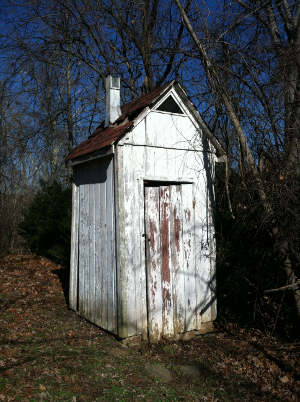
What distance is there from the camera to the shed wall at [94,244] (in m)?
5.46

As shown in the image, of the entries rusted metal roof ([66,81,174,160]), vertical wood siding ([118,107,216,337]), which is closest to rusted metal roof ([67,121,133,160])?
rusted metal roof ([66,81,174,160])

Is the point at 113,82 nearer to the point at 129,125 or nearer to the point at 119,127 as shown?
the point at 119,127

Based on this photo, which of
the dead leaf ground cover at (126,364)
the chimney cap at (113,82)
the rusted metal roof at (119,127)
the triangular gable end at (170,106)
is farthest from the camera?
the chimney cap at (113,82)

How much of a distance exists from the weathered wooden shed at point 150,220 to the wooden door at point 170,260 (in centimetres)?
1

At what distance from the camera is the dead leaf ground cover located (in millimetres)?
4094

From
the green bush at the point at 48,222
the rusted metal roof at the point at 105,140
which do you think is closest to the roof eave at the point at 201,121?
the rusted metal roof at the point at 105,140

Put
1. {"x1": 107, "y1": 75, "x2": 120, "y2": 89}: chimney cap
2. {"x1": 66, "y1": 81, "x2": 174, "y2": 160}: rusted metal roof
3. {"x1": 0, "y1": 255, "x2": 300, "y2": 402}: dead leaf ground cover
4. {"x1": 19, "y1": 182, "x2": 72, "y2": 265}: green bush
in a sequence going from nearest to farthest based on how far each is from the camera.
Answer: {"x1": 0, "y1": 255, "x2": 300, "y2": 402}: dead leaf ground cover, {"x1": 66, "y1": 81, "x2": 174, "y2": 160}: rusted metal roof, {"x1": 107, "y1": 75, "x2": 120, "y2": 89}: chimney cap, {"x1": 19, "y1": 182, "x2": 72, "y2": 265}: green bush

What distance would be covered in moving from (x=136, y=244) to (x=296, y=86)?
12.5ft

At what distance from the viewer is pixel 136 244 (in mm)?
5297

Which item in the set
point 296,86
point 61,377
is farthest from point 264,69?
point 61,377

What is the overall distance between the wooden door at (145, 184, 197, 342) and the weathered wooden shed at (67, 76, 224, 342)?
0.01m

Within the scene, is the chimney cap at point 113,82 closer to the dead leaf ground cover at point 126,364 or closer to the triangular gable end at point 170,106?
the triangular gable end at point 170,106

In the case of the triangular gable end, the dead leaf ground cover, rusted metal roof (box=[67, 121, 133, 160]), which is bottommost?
the dead leaf ground cover

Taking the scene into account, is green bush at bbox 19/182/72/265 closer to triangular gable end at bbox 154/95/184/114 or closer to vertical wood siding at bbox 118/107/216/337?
vertical wood siding at bbox 118/107/216/337
